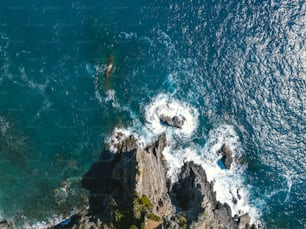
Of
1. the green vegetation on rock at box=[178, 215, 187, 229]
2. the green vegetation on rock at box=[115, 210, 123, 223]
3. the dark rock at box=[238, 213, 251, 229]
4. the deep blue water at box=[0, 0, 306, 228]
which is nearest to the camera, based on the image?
the green vegetation on rock at box=[178, 215, 187, 229]

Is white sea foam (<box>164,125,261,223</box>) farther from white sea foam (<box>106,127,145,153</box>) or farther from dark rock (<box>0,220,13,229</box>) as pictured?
dark rock (<box>0,220,13,229</box>)

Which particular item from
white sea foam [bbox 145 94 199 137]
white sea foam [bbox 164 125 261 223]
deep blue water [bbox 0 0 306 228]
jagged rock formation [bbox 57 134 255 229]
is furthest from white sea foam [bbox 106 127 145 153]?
white sea foam [bbox 164 125 261 223]

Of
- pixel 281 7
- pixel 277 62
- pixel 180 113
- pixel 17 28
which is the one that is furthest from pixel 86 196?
pixel 281 7

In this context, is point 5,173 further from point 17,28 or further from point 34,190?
point 17,28

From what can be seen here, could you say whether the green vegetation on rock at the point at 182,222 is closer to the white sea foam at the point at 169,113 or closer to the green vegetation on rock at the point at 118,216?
the green vegetation on rock at the point at 118,216

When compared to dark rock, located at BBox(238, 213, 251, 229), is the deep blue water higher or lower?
higher

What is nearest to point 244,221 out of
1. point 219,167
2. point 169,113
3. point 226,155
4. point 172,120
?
point 219,167

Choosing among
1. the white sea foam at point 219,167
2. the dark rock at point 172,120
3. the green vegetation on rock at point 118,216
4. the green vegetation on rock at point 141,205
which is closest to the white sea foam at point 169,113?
the dark rock at point 172,120
